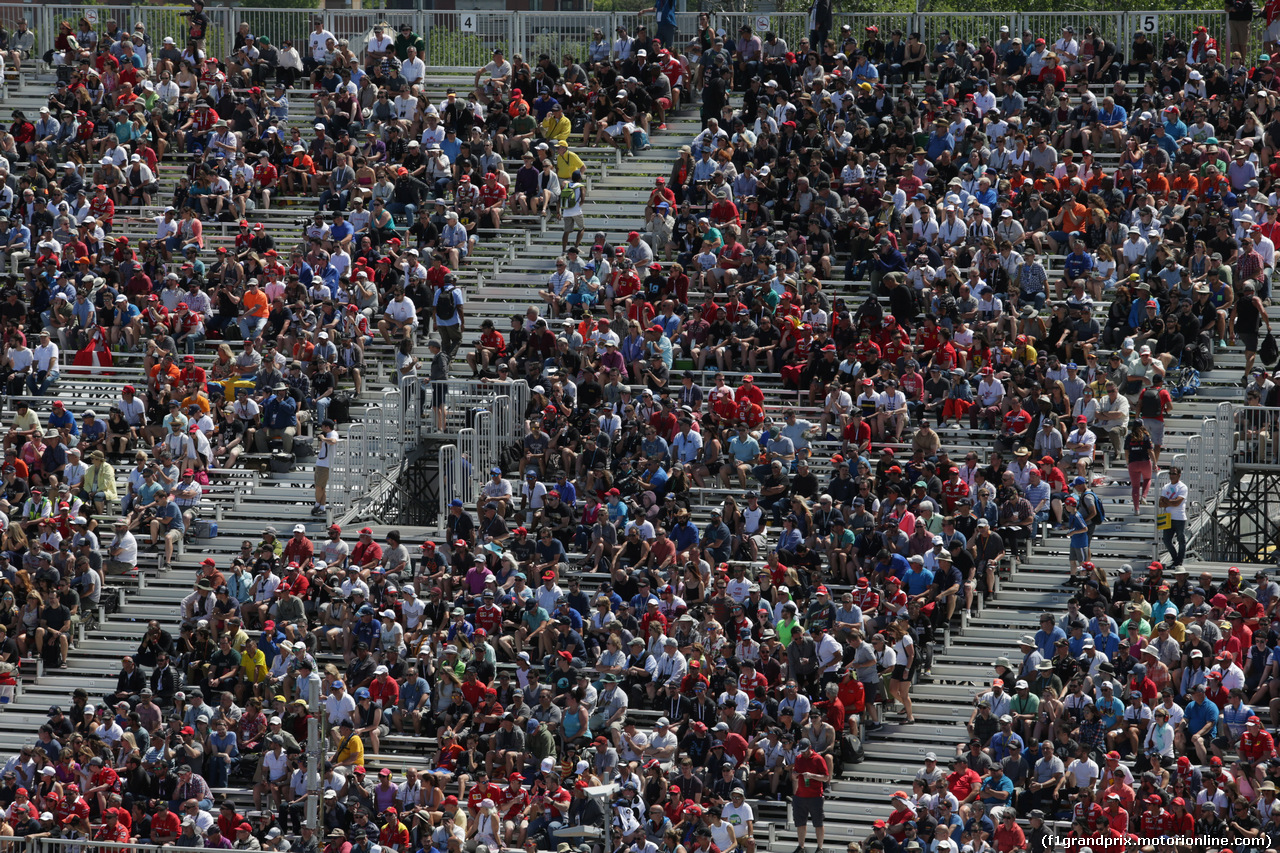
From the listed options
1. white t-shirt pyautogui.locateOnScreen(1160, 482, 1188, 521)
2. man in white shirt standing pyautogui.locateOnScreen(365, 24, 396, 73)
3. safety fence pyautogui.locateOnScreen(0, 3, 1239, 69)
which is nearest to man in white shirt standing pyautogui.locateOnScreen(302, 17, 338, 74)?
safety fence pyautogui.locateOnScreen(0, 3, 1239, 69)

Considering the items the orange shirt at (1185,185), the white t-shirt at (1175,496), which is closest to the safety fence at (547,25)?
the orange shirt at (1185,185)

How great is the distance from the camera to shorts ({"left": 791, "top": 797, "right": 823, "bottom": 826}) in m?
25.3

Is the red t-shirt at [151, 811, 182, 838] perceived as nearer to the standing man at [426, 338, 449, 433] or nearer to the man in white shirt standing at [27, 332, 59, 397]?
the standing man at [426, 338, 449, 433]

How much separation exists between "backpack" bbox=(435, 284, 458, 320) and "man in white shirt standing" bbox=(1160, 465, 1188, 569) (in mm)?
10750

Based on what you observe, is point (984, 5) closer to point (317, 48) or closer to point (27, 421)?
point (317, 48)

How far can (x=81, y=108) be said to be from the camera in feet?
138

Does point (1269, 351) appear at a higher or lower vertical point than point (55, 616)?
higher

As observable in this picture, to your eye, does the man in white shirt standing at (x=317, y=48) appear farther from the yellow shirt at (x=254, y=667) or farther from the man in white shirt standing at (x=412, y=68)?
the yellow shirt at (x=254, y=667)

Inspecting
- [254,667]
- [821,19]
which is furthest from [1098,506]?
[821,19]

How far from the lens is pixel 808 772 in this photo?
82.7ft

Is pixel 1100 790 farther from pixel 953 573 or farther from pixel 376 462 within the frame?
pixel 376 462

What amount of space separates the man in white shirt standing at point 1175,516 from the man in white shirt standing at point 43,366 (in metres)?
15.7

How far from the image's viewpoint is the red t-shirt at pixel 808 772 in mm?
25203

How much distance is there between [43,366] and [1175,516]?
1597 centimetres
